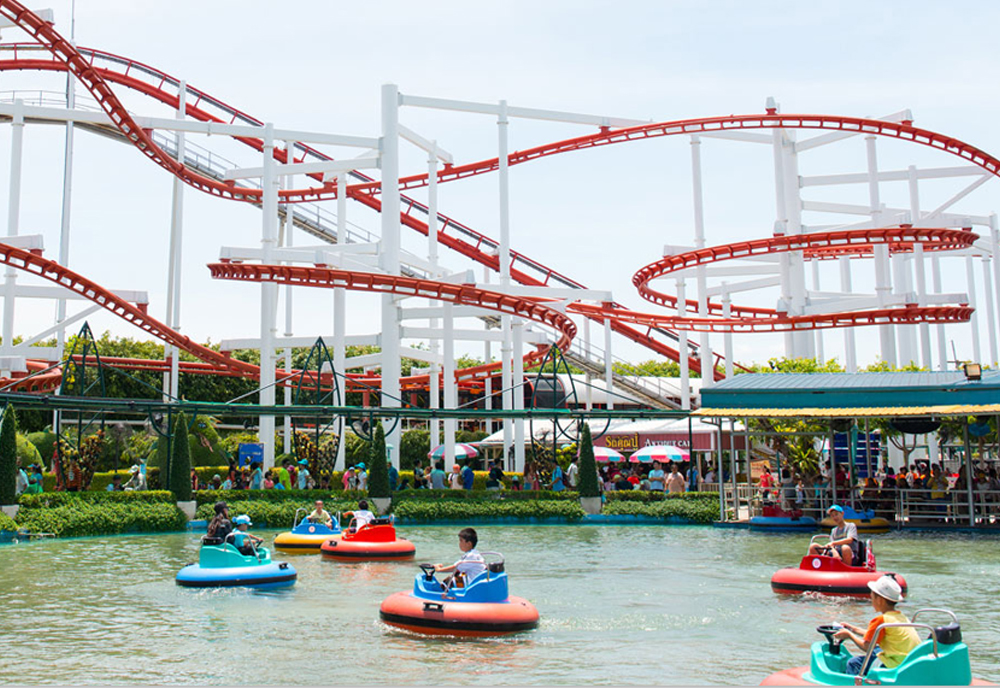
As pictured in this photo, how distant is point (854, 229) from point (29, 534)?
2568cm

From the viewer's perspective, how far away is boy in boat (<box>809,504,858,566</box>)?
47.4ft

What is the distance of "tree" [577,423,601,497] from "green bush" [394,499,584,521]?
2.82 ft

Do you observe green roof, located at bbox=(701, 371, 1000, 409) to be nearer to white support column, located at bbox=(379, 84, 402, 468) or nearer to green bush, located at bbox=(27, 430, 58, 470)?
white support column, located at bbox=(379, 84, 402, 468)

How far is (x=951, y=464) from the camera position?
116 ft

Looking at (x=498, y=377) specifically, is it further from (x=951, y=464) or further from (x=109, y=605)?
(x=109, y=605)

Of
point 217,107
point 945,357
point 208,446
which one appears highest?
point 217,107

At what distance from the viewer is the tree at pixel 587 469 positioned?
27.6 m

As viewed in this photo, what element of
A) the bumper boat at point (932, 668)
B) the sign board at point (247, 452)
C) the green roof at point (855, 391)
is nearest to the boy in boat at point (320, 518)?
the green roof at point (855, 391)

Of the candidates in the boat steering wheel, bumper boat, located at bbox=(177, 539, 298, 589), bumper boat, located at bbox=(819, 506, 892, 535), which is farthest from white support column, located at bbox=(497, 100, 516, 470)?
the boat steering wheel

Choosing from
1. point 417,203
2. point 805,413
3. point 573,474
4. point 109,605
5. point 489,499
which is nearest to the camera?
point 109,605

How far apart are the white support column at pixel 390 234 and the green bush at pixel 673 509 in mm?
7691

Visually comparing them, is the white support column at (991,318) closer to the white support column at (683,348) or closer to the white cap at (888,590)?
the white support column at (683,348)

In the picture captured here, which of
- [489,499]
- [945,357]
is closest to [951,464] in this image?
[945,357]

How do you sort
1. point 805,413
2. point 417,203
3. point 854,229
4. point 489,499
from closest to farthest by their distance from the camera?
1. point 805,413
2. point 489,499
3. point 854,229
4. point 417,203
